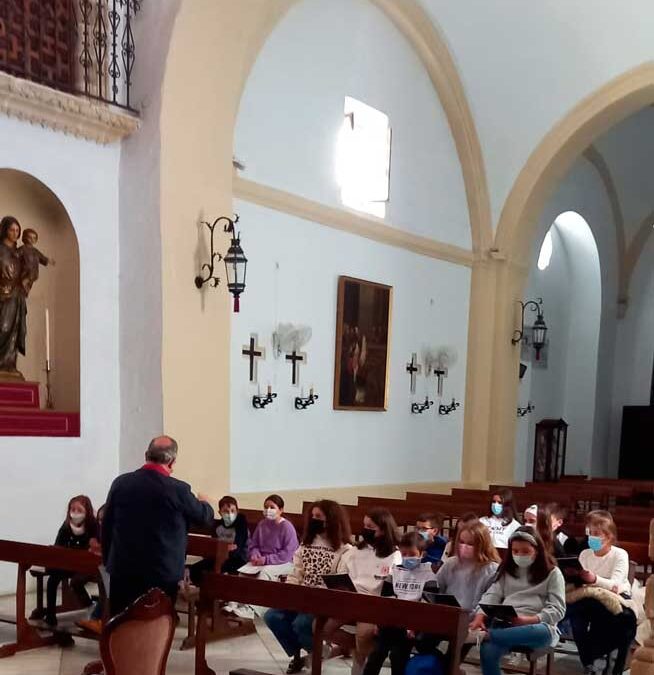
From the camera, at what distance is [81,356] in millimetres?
8359

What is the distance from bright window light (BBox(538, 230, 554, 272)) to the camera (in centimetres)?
1925

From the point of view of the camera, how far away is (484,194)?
47.9 feet

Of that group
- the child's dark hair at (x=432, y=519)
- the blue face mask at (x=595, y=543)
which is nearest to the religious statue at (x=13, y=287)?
the child's dark hair at (x=432, y=519)

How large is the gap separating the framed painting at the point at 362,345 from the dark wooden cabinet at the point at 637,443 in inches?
425

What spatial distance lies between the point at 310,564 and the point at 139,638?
272cm

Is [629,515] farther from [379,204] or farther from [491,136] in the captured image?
[491,136]

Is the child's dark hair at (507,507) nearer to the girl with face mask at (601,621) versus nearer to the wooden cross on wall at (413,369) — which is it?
the girl with face mask at (601,621)

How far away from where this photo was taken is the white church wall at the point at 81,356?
304 inches

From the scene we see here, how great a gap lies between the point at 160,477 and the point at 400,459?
8.76m

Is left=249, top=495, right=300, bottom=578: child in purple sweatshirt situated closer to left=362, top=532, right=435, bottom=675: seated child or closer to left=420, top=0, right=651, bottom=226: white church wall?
Answer: left=362, top=532, right=435, bottom=675: seated child

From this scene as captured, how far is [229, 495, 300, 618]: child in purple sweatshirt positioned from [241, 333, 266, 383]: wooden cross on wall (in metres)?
3.27

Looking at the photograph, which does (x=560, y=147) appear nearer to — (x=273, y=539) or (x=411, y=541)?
(x=273, y=539)

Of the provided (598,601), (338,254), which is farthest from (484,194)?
(598,601)

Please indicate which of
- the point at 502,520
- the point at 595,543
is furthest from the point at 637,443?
the point at 595,543
